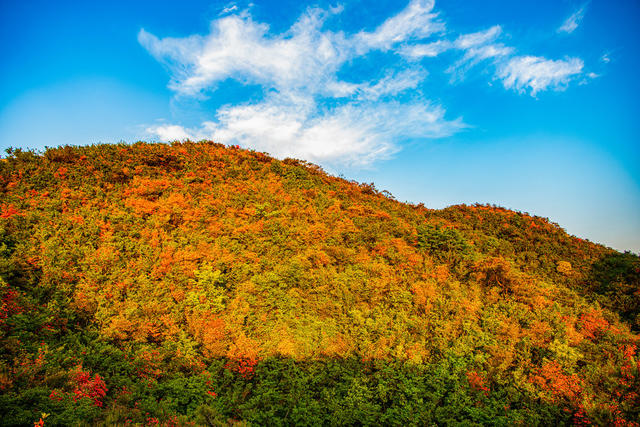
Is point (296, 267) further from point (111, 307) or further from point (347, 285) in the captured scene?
point (111, 307)

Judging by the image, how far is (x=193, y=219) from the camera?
1016cm

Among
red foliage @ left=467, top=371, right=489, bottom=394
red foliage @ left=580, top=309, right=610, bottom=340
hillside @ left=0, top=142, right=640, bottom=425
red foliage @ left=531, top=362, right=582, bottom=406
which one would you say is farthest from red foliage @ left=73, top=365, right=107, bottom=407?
red foliage @ left=580, top=309, right=610, bottom=340

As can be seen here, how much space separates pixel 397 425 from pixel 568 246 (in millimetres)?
12246

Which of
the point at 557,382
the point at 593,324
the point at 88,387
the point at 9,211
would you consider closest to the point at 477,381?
the point at 557,382

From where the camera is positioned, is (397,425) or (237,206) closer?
(397,425)

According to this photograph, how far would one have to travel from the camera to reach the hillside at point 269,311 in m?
6.59

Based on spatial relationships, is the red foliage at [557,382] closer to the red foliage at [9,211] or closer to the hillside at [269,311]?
the hillside at [269,311]

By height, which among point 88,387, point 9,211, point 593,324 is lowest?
point 88,387

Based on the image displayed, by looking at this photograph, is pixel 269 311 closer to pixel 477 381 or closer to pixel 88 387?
pixel 88 387

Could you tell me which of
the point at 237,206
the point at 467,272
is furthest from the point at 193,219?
the point at 467,272

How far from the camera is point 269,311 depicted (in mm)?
8641

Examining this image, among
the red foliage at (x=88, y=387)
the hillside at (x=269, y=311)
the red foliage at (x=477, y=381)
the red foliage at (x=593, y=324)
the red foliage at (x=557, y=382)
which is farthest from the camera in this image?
the red foliage at (x=593, y=324)

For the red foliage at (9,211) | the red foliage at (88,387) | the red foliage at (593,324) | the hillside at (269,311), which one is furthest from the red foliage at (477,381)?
the red foliage at (9,211)

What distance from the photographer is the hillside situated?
659 centimetres
